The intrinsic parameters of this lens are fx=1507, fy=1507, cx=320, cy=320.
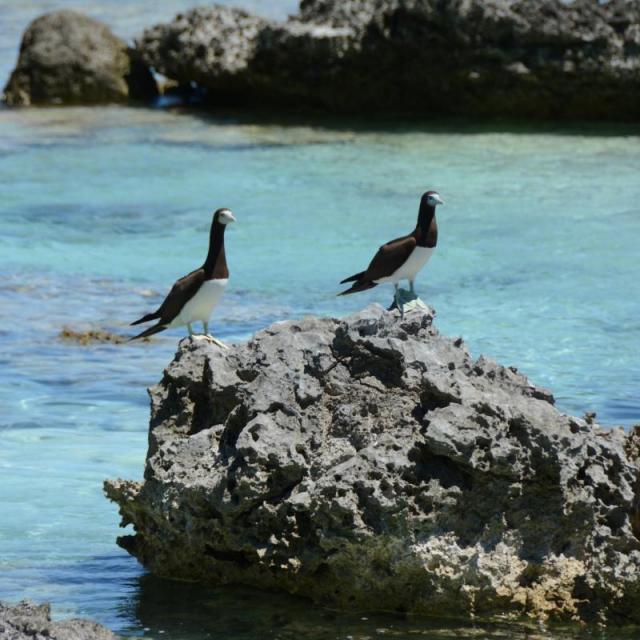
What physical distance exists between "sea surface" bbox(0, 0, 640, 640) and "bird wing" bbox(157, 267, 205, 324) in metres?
0.87

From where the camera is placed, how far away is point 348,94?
A: 1902 cm

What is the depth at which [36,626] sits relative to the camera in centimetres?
Result: 498

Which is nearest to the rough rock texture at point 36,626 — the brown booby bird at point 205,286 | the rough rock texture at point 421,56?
A: the brown booby bird at point 205,286

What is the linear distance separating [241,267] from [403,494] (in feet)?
23.9

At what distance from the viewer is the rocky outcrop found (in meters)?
5.66

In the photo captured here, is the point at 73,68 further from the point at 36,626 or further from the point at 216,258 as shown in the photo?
the point at 36,626

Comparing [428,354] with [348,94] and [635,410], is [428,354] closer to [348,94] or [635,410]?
[635,410]

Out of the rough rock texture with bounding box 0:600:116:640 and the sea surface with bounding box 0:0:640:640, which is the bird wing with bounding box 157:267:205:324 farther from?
the rough rock texture with bounding box 0:600:116:640

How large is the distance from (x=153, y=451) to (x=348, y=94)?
13.2 meters

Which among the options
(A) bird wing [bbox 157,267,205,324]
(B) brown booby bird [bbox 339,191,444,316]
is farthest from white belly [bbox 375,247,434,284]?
(A) bird wing [bbox 157,267,205,324]

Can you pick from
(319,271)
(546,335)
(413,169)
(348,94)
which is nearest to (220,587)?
(546,335)

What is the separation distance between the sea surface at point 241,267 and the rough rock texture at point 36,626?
0.68 meters

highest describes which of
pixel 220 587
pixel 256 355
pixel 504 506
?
pixel 256 355

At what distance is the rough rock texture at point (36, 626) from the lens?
4965 millimetres
